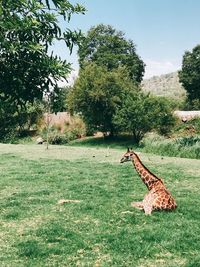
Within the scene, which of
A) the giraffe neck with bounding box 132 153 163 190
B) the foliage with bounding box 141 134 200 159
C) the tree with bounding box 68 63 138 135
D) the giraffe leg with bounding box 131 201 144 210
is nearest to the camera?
the giraffe neck with bounding box 132 153 163 190

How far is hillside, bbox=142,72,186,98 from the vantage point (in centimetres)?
12493

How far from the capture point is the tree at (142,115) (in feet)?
152

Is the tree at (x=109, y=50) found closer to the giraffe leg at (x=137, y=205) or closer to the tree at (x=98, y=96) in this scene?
the tree at (x=98, y=96)

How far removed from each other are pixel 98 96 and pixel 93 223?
129 feet

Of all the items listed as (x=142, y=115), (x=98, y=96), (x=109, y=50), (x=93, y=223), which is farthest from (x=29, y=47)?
(x=109, y=50)

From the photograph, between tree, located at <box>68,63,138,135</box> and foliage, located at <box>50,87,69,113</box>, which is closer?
foliage, located at <box>50,87,69,113</box>

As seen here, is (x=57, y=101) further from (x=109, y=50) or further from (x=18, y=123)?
(x=109, y=50)

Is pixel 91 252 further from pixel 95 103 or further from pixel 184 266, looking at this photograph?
pixel 95 103

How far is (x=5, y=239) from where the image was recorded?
10.2m

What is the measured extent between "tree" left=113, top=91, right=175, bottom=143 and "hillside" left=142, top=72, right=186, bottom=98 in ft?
235

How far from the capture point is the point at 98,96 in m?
50.2

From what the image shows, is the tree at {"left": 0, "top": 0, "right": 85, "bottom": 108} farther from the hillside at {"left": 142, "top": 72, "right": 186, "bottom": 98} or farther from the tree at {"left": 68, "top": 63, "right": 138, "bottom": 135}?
the hillside at {"left": 142, "top": 72, "right": 186, "bottom": 98}

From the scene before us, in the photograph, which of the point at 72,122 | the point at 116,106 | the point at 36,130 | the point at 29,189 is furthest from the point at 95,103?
the point at 29,189

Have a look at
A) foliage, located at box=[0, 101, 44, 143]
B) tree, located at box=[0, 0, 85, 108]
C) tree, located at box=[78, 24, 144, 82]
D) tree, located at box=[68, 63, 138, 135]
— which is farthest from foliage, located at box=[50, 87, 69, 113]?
tree, located at box=[78, 24, 144, 82]
